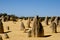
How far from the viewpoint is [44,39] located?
47.5 feet

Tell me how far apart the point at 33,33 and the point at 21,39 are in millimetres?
1821

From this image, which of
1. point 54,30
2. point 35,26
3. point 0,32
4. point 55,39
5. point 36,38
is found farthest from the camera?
point 0,32

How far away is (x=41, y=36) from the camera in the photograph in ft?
52.6

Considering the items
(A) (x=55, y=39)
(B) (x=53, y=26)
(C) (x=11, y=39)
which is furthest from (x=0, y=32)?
(A) (x=55, y=39)

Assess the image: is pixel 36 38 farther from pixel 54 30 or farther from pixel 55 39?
pixel 54 30

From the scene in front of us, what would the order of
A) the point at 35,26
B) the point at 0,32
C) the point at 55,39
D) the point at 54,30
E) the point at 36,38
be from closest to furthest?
the point at 55,39 → the point at 36,38 → the point at 35,26 → the point at 54,30 → the point at 0,32

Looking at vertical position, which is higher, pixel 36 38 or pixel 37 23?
pixel 37 23

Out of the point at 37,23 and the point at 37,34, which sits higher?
the point at 37,23

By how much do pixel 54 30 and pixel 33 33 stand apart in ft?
10.2

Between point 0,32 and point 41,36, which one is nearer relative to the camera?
point 41,36

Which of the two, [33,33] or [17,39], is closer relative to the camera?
[17,39]

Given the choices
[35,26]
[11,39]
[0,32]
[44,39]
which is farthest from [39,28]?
[0,32]

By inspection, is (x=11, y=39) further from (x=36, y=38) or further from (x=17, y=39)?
(x=36, y=38)

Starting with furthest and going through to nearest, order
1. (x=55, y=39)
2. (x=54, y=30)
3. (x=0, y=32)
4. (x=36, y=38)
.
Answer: (x=0, y=32) < (x=54, y=30) < (x=36, y=38) < (x=55, y=39)
